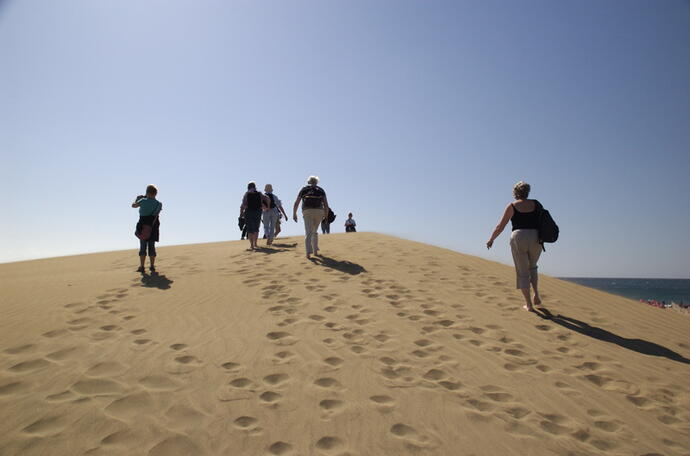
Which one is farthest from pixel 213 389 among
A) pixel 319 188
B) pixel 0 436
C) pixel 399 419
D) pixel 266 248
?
pixel 266 248

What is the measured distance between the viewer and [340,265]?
8.32 metres

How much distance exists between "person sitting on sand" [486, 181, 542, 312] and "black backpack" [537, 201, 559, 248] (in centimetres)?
5

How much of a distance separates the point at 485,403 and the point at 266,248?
8386mm

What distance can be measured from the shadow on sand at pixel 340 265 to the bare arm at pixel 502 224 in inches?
114

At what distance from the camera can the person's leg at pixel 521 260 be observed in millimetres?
5602

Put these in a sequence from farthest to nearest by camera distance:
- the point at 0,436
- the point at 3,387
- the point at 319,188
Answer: the point at 319,188
the point at 3,387
the point at 0,436

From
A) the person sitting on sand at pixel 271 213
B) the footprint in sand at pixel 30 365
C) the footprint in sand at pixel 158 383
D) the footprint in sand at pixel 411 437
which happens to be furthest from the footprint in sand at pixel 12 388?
the person sitting on sand at pixel 271 213

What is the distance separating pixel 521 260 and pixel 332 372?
3663 millimetres

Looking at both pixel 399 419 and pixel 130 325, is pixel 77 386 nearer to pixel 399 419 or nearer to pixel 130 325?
pixel 130 325

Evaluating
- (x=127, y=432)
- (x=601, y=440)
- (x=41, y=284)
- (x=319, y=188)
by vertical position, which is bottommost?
(x=601, y=440)

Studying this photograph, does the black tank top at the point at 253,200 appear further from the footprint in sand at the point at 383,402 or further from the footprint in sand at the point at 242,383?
the footprint in sand at the point at 383,402

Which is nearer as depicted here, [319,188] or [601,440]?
[601,440]

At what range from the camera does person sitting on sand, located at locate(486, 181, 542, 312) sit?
5.54 metres

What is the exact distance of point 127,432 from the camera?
8.84ft
